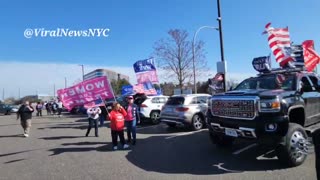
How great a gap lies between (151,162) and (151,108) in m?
11.3

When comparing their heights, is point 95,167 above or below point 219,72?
below

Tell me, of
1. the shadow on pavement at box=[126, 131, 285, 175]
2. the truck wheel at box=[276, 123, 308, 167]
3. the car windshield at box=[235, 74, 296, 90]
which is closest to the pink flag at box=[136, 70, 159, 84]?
the shadow on pavement at box=[126, 131, 285, 175]

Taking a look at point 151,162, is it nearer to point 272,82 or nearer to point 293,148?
point 293,148

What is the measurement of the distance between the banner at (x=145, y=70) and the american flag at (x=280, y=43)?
1319 cm

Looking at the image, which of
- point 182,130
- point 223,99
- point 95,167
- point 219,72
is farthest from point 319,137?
point 219,72

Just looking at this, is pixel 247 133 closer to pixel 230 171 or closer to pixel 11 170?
pixel 230 171

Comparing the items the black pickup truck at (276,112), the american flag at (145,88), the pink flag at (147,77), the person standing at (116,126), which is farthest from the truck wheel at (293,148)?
the pink flag at (147,77)

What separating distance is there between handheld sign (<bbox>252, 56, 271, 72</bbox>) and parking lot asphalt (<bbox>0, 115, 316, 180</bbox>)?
86.7 inches

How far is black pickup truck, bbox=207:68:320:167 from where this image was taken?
845 cm

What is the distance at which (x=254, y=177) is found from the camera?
7.72 m

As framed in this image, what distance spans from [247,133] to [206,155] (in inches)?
69.5

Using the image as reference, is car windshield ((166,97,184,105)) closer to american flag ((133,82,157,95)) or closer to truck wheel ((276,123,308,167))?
american flag ((133,82,157,95))

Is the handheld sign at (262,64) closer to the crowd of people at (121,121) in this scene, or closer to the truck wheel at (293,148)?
the truck wheel at (293,148)

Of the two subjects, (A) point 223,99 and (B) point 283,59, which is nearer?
(A) point 223,99
